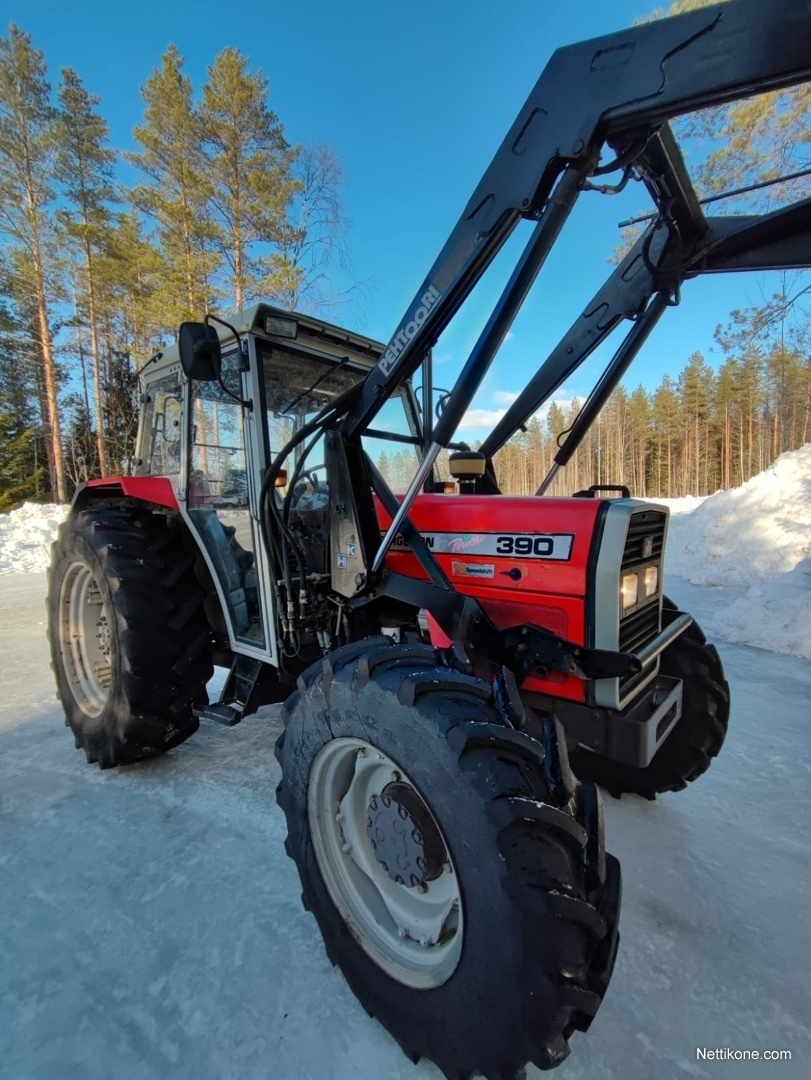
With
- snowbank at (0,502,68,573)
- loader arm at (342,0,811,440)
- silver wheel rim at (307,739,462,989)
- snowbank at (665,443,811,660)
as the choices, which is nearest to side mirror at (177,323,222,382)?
loader arm at (342,0,811,440)

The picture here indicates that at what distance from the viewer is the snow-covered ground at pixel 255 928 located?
1.41 metres

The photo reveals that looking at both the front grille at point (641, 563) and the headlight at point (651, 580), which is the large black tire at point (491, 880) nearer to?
the front grille at point (641, 563)

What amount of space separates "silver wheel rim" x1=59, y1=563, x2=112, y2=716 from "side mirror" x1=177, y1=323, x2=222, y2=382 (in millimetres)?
1719

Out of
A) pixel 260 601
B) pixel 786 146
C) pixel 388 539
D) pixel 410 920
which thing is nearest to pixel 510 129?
pixel 388 539

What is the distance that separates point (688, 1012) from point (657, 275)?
2.85 meters

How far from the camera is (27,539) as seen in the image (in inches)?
433

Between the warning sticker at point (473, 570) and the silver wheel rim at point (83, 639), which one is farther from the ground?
the warning sticker at point (473, 570)

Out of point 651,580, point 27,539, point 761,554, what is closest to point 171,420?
point 651,580

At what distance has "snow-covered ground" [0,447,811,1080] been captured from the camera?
4.63 ft

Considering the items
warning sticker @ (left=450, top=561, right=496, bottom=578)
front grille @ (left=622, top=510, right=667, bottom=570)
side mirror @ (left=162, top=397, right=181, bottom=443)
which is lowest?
warning sticker @ (left=450, top=561, right=496, bottom=578)

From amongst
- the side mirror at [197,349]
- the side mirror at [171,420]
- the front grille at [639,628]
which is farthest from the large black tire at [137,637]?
the front grille at [639,628]

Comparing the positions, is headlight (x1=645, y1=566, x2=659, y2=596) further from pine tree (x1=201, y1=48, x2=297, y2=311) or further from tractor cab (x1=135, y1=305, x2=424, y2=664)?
pine tree (x1=201, y1=48, x2=297, y2=311)

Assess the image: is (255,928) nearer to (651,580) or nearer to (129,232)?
(651,580)

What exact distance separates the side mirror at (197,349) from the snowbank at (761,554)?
5096 mm
